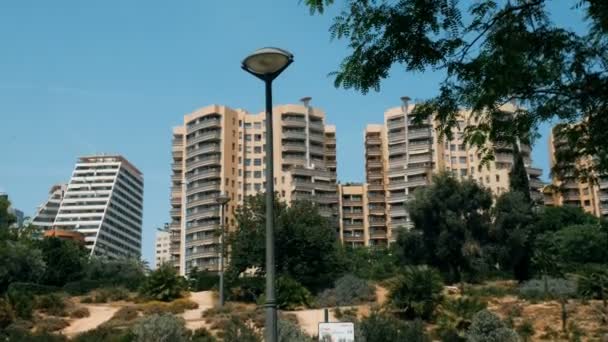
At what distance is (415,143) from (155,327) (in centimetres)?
9755

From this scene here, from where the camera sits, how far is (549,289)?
3625 centimetres

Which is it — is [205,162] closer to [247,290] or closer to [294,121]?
[294,121]

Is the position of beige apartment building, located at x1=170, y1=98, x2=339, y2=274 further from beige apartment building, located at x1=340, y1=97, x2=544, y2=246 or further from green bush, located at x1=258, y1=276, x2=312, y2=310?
green bush, located at x1=258, y1=276, x2=312, y2=310

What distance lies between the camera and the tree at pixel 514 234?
49438 mm

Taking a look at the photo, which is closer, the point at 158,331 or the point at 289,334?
the point at 289,334

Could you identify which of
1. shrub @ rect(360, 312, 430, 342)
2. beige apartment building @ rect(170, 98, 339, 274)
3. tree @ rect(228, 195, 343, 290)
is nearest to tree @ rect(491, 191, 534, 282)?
tree @ rect(228, 195, 343, 290)

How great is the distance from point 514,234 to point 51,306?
103 ft

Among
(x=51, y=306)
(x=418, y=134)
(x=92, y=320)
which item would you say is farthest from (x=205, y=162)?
(x=92, y=320)

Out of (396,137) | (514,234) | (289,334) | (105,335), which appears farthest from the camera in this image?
(396,137)

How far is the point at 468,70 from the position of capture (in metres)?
7.27

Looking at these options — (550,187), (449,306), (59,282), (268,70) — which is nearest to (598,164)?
(550,187)

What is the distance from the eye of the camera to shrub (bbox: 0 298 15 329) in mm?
32719

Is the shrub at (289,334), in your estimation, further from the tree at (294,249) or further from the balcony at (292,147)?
the balcony at (292,147)

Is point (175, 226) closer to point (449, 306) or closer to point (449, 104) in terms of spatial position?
point (449, 306)
